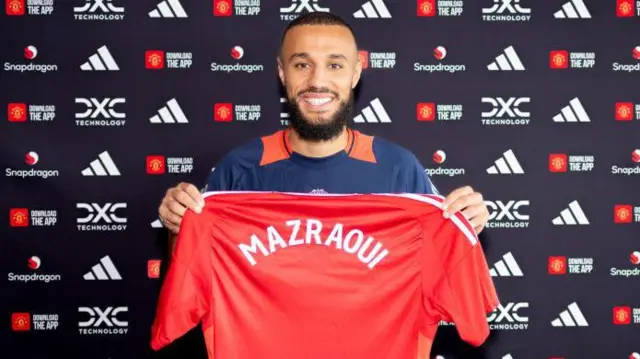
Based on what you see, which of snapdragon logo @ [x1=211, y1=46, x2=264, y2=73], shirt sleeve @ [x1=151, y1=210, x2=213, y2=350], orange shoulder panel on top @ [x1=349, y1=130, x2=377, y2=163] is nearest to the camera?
shirt sleeve @ [x1=151, y1=210, x2=213, y2=350]

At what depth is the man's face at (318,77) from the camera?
5.72ft

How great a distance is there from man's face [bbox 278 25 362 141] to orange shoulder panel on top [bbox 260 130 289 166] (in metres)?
0.10

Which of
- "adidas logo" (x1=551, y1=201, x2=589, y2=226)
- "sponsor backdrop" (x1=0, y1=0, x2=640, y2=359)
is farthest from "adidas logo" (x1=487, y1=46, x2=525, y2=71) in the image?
"adidas logo" (x1=551, y1=201, x2=589, y2=226)

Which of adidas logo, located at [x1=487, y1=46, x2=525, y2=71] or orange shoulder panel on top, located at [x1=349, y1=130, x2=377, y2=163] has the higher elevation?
adidas logo, located at [x1=487, y1=46, x2=525, y2=71]

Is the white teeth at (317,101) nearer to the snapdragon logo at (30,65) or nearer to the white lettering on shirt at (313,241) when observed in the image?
the white lettering on shirt at (313,241)

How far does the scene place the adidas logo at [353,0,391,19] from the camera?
2.79 metres

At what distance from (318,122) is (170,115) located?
4.12ft

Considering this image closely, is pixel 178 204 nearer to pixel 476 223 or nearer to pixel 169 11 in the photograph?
pixel 476 223

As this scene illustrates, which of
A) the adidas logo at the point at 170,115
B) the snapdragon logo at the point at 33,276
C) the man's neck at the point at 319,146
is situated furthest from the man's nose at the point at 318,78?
the snapdragon logo at the point at 33,276

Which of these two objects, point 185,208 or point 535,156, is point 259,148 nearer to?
point 185,208

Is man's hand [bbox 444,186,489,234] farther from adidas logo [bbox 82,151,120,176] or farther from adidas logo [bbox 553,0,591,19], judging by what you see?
adidas logo [bbox 82,151,120,176]

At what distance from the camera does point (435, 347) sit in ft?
9.41

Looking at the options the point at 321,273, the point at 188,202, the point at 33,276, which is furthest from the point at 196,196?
the point at 33,276

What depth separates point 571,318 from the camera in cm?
286
